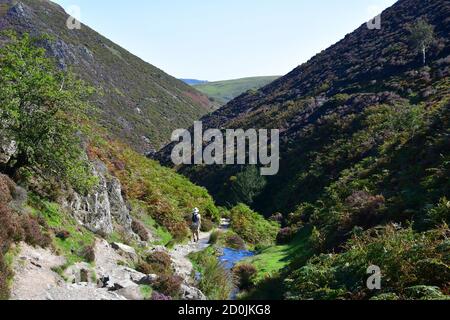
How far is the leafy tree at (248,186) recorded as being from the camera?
44406mm

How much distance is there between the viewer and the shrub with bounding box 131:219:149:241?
21609 mm

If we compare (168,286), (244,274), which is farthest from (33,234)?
(244,274)

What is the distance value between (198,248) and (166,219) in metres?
3.41

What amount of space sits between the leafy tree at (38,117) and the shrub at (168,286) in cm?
507

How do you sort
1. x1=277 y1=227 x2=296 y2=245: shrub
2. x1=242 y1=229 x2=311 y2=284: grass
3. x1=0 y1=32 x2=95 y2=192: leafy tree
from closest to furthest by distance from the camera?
1. x1=0 y1=32 x2=95 y2=192: leafy tree
2. x1=242 y1=229 x2=311 y2=284: grass
3. x1=277 y1=227 x2=296 y2=245: shrub

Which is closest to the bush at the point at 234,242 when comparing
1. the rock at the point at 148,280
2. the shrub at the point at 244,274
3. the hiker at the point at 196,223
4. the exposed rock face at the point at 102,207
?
the hiker at the point at 196,223

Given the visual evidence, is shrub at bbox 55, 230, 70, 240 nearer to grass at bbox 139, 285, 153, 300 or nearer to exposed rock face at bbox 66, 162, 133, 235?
exposed rock face at bbox 66, 162, 133, 235

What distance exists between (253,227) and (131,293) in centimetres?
2019

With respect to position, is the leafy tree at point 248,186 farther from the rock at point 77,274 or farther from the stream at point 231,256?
the rock at point 77,274

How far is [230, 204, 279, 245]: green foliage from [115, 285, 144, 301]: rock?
1704cm
